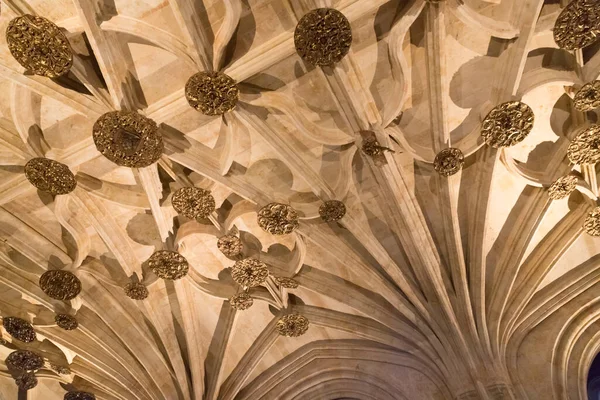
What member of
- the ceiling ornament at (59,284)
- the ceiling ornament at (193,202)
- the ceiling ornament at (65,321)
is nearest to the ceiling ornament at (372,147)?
the ceiling ornament at (193,202)

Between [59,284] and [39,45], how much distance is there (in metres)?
4.33

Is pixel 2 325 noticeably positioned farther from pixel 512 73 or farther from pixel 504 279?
pixel 512 73

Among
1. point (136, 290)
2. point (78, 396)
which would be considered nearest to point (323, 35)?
point (136, 290)

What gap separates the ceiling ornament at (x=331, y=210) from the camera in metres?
7.50

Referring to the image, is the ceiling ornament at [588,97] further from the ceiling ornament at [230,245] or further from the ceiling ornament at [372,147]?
the ceiling ornament at [230,245]

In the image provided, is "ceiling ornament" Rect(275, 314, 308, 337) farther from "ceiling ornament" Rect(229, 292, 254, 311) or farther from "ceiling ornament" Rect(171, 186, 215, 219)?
"ceiling ornament" Rect(171, 186, 215, 219)

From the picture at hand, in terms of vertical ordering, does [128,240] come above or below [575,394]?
above

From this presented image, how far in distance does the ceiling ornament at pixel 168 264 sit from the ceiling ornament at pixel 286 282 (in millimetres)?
1689

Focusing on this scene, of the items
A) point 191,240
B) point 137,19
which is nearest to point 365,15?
point 137,19

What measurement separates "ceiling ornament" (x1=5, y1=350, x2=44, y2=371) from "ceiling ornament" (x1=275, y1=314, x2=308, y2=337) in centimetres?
485

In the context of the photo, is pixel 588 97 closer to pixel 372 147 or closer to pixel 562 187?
pixel 562 187

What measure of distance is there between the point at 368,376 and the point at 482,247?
3411 mm

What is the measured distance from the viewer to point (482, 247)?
7703 millimetres

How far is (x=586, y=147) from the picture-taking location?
6711 millimetres
